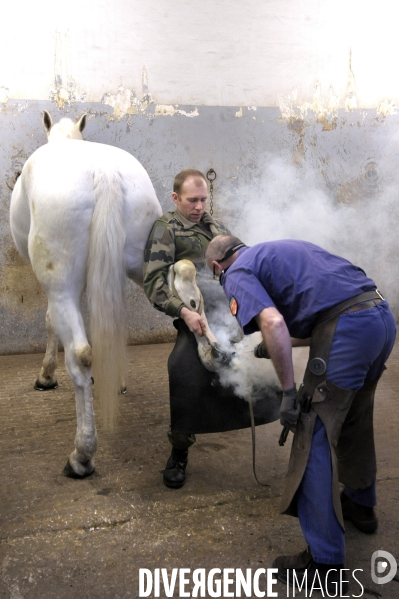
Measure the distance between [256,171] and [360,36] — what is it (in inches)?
65.9

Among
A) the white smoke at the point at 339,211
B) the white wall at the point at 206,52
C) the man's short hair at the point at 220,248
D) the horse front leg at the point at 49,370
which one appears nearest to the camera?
the man's short hair at the point at 220,248

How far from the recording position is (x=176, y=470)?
2.72 metres

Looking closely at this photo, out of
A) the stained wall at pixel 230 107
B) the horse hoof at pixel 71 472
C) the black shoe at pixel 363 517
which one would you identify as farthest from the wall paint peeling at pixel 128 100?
the black shoe at pixel 363 517

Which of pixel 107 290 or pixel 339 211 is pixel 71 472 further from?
pixel 339 211

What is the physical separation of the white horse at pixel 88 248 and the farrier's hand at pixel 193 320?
406mm

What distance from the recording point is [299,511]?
1973 millimetres

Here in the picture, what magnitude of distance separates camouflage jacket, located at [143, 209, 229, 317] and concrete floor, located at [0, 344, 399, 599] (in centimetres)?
87

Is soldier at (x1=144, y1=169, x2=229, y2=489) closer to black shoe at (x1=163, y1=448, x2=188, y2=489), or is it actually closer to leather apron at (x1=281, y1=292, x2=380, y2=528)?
black shoe at (x1=163, y1=448, x2=188, y2=489)

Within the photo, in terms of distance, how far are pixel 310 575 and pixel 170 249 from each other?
5.05ft

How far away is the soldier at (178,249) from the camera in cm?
266

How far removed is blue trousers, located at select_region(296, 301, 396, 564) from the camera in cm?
191

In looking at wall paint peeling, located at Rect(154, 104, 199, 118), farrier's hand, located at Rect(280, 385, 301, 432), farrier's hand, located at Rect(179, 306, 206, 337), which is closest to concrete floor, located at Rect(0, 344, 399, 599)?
farrier's hand, located at Rect(280, 385, 301, 432)

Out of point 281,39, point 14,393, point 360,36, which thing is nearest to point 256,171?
point 281,39

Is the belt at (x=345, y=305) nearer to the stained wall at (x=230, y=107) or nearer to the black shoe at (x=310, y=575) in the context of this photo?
the black shoe at (x=310, y=575)
